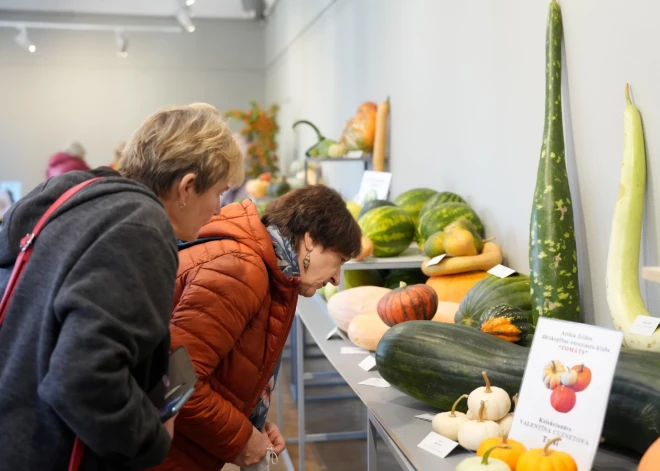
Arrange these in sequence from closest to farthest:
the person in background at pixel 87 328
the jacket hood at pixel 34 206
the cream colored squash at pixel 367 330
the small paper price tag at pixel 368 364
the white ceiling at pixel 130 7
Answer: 1. the person in background at pixel 87 328
2. the jacket hood at pixel 34 206
3. the small paper price tag at pixel 368 364
4. the cream colored squash at pixel 367 330
5. the white ceiling at pixel 130 7

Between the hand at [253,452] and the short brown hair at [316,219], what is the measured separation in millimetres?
451

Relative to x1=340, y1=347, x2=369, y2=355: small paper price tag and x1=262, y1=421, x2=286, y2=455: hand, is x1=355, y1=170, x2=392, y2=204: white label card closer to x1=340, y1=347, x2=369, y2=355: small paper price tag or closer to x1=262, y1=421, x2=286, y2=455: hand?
x1=340, y1=347, x2=369, y2=355: small paper price tag

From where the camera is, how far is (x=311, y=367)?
491cm

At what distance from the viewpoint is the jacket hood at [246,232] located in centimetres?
158

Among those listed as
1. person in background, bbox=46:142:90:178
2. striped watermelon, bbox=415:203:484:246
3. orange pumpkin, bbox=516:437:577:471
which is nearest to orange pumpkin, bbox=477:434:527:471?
orange pumpkin, bbox=516:437:577:471

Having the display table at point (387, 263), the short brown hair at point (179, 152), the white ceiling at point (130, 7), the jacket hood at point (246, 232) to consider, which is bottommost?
the display table at point (387, 263)

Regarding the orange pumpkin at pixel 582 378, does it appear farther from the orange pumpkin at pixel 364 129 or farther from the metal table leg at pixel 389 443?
the orange pumpkin at pixel 364 129

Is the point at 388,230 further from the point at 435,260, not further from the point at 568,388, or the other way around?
the point at 568,388

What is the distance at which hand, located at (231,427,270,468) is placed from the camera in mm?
1601

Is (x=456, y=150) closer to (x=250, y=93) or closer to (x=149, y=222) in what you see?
(x=149, y=222)

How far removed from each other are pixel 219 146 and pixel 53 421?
1.73 ft

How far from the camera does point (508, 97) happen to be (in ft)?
8.40

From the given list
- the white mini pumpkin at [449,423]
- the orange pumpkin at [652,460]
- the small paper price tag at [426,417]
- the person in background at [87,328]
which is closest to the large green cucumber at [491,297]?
the small paper price tag at [426,417]

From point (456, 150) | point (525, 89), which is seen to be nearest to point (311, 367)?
point (456, 150)
